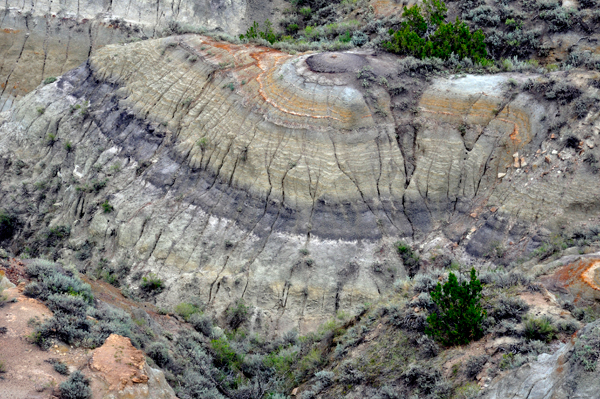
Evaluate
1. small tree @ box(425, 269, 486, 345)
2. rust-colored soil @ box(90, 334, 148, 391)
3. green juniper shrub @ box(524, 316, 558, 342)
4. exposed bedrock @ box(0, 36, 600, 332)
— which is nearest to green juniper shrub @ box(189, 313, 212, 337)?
exposed bedrock @ box(0, 36, 600, 332)

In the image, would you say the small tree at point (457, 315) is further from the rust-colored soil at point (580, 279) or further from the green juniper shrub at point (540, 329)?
the rust-colored soil at point (580, 279)

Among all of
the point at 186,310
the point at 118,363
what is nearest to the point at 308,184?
the point at 186,310

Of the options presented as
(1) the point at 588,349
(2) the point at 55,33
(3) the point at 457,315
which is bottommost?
(3) the point at 457,315

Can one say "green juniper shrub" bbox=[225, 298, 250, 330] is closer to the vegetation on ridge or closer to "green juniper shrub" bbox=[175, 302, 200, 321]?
"green juniper shrub" bbox=[175, 302, 200, 321]

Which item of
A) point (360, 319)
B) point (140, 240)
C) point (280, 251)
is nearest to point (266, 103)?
point (280, 251)

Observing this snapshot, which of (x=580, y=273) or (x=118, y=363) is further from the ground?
(x=580, y=273)

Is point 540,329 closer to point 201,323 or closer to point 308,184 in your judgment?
point 308,184

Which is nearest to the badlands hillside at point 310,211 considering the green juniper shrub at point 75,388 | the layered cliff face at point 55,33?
the green juniper shrub at point 75,388
